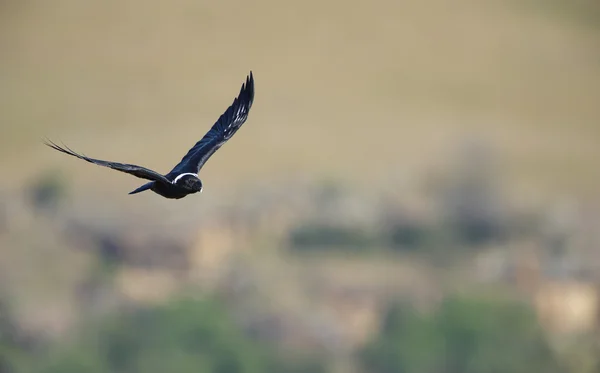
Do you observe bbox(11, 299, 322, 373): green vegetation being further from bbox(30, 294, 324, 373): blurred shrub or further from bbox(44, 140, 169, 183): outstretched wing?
bbox(44, 140, 169, 183): outstretched wing

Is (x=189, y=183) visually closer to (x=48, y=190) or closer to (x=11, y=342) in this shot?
(x=11, y=342)

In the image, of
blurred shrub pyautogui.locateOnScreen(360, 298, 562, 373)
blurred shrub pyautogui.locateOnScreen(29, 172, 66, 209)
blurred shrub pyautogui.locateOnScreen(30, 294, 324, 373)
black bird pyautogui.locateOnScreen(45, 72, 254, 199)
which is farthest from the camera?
blurred shrub pyautogui.locateOnScreen(29, 172, 66, 209)

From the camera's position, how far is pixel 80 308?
88.6 meters

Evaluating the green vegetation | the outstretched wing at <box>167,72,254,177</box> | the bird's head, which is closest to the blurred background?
the green vegetation

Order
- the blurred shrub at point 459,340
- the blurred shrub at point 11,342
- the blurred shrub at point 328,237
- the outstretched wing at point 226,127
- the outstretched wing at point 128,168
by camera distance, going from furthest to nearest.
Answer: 1. the blurred shrub at point 328,237
2. the blurred shrub at point 459,340
3. the blurred shrub at point 11,342
4. the outstretched wing at point 226,127
5. the outstretched wing at point 128,168

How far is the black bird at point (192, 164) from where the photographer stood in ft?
49.8

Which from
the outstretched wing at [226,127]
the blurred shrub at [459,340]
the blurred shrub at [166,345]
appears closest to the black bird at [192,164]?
the outstretched wing at [226,127]

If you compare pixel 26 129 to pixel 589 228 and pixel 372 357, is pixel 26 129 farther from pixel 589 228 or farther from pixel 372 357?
pixel 589 228

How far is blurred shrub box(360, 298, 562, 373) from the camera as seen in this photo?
279ft

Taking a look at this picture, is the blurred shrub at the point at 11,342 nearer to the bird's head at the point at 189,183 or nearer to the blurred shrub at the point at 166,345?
the blurred shrub at the point at 166,345

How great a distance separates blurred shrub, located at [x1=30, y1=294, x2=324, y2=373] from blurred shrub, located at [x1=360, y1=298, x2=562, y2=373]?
6700mm

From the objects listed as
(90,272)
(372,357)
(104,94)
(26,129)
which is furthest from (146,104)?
(372,357)

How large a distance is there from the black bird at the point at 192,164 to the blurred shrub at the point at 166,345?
6278 centimetres

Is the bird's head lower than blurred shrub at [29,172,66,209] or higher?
lower
